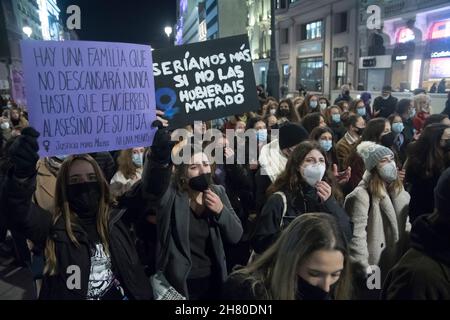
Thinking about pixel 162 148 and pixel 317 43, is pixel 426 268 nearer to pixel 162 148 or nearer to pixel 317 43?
pixel 162 148

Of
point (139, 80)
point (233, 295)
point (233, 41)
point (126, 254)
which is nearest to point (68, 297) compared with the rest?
point (126, 254)

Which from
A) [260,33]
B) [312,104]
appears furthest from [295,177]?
[260,33]

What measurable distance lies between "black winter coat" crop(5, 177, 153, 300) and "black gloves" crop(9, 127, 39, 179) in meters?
0.05

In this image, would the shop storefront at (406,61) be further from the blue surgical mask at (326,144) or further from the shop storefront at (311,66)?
the blue surgical mask at (326,144)

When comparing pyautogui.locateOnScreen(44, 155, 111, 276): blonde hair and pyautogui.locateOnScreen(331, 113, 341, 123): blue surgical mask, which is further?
pyautogui.locateOnScreen(331, 113, 341, 123): blue surgical mask

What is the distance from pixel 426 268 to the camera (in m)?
1.82

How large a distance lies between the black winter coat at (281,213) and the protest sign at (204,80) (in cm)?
86

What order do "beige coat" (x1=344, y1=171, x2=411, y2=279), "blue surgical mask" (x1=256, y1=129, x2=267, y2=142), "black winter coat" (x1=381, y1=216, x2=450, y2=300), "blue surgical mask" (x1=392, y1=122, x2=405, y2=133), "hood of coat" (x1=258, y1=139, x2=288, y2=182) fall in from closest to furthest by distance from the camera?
"black winter coat" (x1=381, y1=216, x2=450, y2=300)
"beige coat" (x1=344, y1=171, x2=411, y2=279)
"hood of coat" (x1=258, y1=139, x2=288, y2=182)
"blue surgical mask" (x1=256, y1=129, x2=267, y2=142)
"blue surgical mask" (x1=392, y1=122, x2=405, y2=133)

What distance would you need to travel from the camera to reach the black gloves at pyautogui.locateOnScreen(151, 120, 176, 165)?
8.93ft

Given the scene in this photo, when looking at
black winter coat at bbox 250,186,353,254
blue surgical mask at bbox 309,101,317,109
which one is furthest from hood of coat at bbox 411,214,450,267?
blue surgical mask at bbox 309,101,317,109

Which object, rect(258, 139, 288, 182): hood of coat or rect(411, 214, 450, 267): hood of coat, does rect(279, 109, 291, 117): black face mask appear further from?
rect(411, 214, 450, 267): hood of coat

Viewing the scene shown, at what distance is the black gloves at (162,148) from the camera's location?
2723 millimetres

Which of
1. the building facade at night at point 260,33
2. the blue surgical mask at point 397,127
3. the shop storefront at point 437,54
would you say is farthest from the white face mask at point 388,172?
the building facade at night at point 260,33

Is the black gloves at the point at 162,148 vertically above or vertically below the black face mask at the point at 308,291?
above
